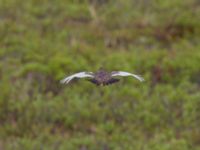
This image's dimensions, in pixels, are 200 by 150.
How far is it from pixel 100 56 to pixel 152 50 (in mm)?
647

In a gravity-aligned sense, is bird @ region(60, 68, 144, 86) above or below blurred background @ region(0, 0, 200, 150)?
below

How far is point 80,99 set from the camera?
310 inches

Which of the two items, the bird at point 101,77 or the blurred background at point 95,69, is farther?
the blurred background at point 95,69

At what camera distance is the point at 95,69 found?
27.5 feet

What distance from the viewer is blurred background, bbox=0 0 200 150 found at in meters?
7.33

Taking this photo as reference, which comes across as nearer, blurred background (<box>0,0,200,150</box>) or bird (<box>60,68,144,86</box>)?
bird (<box>60,68,144,86</box>)

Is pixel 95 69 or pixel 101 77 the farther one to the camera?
pixel 95 69

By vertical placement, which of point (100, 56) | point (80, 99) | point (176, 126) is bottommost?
point (176, 126)

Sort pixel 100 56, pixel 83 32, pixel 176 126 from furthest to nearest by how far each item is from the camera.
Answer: pixel 83 32 < pixel 100 56 < pixel 176 126

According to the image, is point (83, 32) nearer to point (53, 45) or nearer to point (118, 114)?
point (53, 45)

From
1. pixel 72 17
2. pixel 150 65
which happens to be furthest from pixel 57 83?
pixel 72 17

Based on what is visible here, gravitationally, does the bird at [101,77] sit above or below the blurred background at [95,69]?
below

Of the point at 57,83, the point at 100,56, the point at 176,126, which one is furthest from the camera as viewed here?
the point at 100,56

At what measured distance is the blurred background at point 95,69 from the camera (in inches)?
289
